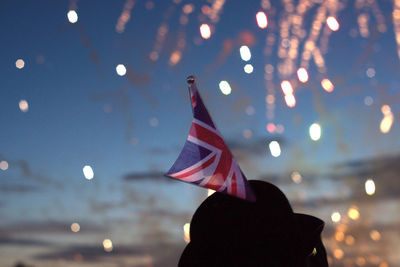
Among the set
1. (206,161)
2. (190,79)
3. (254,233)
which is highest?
(190,79)

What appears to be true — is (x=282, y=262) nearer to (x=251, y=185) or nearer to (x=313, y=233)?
(x=313, y=233)

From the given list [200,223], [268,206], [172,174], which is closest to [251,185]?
[268,206]

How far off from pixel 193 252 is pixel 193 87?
0.70 metres

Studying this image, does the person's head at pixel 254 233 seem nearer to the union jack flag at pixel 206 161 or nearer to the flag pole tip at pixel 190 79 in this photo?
the union jack flag at pixel 206 161

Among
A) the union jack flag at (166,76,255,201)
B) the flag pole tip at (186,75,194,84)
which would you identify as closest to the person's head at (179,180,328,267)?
the union jack flag at (166,76,255,201)

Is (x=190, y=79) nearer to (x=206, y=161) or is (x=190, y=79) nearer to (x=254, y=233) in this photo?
(x=206, y=161)

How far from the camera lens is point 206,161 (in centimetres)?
212

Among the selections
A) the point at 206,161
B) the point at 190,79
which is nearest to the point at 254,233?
the point at 206,161

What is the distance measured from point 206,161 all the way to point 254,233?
0.35m

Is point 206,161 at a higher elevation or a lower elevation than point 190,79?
lower

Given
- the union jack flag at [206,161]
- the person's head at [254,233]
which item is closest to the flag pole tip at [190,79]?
the union jack flag at [206,161]

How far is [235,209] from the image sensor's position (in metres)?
2.20

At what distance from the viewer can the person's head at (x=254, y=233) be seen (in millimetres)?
2131

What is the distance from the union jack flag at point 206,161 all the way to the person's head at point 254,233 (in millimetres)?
97
